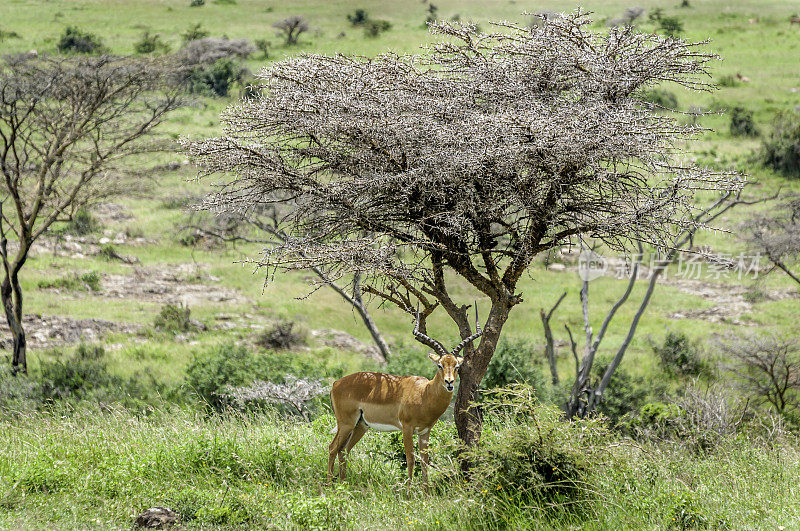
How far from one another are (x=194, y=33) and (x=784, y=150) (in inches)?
1502

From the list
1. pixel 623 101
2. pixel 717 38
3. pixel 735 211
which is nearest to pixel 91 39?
pixel 735 211

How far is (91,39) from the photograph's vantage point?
170 ft

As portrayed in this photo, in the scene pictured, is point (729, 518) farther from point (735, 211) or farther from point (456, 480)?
point (735, 211)

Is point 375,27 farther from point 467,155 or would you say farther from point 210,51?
point 467,155

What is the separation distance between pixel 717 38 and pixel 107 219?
163 ft

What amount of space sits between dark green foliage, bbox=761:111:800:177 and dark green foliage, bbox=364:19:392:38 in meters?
27.8

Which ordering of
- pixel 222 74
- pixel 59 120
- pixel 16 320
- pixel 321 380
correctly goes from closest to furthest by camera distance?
pixel 321 380
pixel 16 320
pixel 59 120
pixel 222 74

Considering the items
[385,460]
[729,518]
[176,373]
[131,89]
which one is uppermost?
[131,89]

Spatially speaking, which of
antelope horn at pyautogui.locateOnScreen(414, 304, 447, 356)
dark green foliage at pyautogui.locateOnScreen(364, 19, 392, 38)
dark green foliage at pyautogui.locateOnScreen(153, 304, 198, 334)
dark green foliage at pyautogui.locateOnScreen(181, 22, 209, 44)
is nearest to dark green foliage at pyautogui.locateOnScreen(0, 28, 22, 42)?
dark green foliage at pyautogui.locateOnScreen(181, 22, 209, 44)

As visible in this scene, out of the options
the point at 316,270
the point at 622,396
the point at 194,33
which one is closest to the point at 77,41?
the point at 194,33

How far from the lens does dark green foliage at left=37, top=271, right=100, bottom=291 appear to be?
2736 cm

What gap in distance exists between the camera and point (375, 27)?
57.5 meters

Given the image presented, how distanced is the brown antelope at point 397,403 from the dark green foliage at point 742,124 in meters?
44.4

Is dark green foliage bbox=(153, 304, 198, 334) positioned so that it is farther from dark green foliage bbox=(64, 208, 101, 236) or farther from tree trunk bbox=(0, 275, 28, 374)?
dark green foliage bbox=(64, 208, 101, 236)
